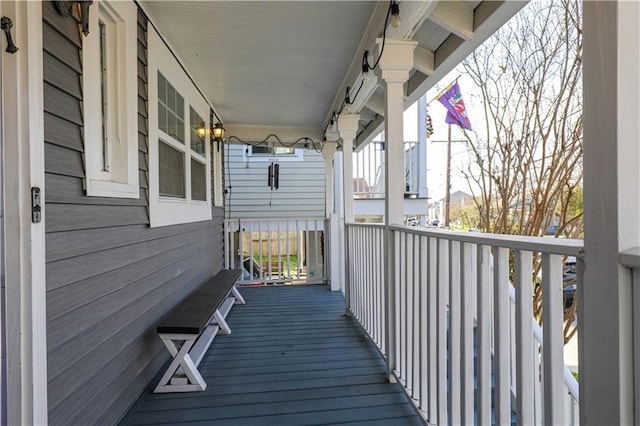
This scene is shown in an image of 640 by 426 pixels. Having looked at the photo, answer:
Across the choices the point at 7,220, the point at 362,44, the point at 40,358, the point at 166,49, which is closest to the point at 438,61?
the point at 362,44

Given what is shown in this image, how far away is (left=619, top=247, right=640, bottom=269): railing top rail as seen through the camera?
0.66 meters

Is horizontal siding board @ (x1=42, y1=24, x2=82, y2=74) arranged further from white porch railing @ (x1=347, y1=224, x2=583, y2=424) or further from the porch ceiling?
white porch railing @ (x1=347, y1=224, x2=583, y2=424)

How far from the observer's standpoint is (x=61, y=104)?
1.35 m

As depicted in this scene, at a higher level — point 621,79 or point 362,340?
point 621,79

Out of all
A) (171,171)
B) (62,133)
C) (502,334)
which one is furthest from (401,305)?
(171,171)

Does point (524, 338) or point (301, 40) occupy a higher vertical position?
point (301, 40)

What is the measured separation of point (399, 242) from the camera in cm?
212

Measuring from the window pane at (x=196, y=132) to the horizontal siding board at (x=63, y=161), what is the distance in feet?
6.66

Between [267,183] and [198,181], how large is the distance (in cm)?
380

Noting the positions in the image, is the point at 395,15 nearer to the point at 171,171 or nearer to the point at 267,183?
the point at 171,171

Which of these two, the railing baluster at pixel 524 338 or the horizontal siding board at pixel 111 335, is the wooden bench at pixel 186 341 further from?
the railing baluster at pixel 524 338

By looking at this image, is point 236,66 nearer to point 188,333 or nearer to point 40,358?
point 188,333

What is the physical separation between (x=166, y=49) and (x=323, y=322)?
2.90 m

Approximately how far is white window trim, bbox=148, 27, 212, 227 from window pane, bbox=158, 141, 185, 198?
55mm
